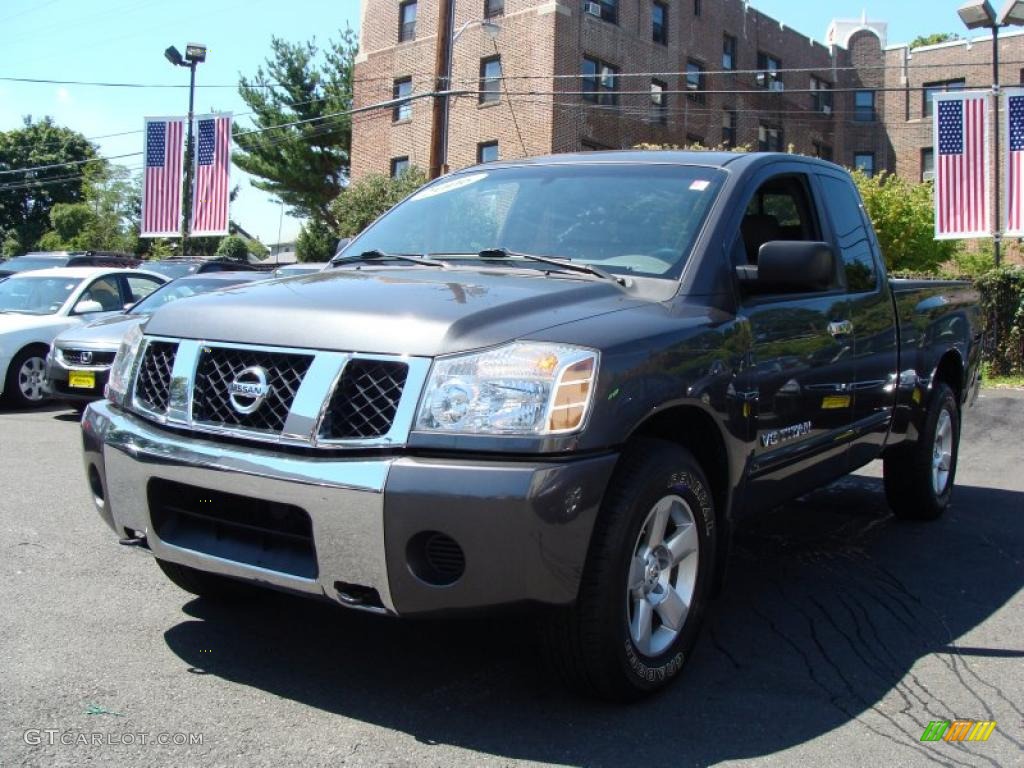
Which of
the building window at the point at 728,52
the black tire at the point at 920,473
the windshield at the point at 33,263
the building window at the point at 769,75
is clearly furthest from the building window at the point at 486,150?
the black tire at the point at 920,473

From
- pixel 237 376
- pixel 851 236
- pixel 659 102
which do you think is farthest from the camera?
pixel 659 102

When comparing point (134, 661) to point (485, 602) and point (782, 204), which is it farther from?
point (782, 204)

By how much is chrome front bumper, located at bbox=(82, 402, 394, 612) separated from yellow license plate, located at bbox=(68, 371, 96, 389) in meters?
6.67

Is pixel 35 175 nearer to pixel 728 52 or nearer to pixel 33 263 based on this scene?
pixel 728 52

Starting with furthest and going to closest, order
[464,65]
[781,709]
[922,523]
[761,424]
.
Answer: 1. [464,65]
2. [922,523]
3. [761,424]
4. [781,709]

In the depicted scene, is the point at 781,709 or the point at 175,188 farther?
the point at 175,188

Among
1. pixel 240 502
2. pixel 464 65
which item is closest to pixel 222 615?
pixel 240 502

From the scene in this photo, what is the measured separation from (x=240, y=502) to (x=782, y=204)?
297cm

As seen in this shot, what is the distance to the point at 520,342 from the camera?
3.06m

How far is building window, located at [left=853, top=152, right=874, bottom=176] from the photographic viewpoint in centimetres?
4472

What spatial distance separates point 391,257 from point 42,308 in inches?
360

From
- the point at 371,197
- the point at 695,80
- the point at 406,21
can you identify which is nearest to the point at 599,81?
the point at 695,80

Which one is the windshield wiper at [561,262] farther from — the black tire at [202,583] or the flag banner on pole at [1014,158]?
the flag banner on pole at [1014,158]

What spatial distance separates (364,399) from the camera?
304 centimetres
